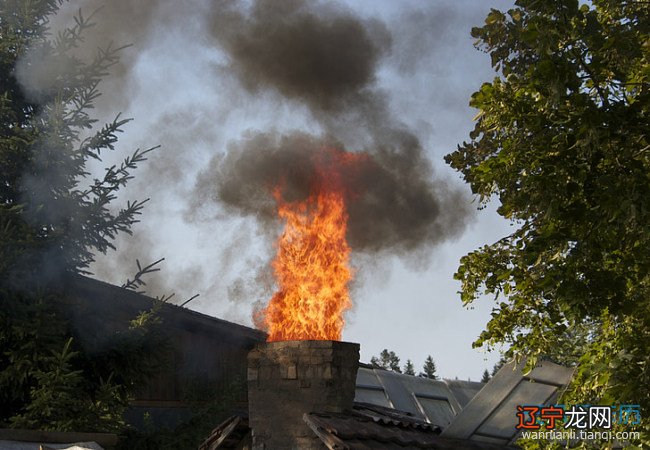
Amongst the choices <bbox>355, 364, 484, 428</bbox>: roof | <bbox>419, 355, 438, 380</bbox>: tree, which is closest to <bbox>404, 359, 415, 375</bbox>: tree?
<bbox>419, 355, 438, 380</bbox>: tree

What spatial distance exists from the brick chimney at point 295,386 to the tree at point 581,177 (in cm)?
259

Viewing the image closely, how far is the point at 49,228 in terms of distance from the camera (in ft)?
44.8

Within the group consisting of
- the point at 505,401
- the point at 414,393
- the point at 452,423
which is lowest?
the point at 452,423

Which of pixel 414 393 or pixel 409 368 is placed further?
pixel 409 368

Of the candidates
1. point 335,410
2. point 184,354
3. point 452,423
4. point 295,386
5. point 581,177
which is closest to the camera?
point 581,177

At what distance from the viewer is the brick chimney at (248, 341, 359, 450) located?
34.4ft

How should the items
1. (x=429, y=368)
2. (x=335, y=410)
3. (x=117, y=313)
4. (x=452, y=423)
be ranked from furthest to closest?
(x=429, y=368) → (x=117, y=313) → (x=452, y=423) → (x=335, y=410)

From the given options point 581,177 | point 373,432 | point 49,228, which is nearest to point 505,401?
point 373,432

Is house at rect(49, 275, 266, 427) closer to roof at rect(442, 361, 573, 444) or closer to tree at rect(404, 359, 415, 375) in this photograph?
roof at rect(442, 361, 573, 444)

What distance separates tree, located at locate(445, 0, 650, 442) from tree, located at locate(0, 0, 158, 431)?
7033 millimetres

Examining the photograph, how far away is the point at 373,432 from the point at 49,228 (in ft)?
23.3

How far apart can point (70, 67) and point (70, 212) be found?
2.90m

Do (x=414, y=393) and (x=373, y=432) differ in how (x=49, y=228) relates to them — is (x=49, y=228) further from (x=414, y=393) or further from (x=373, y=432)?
(x=414, y=393)

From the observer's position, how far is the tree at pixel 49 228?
40.0ft
